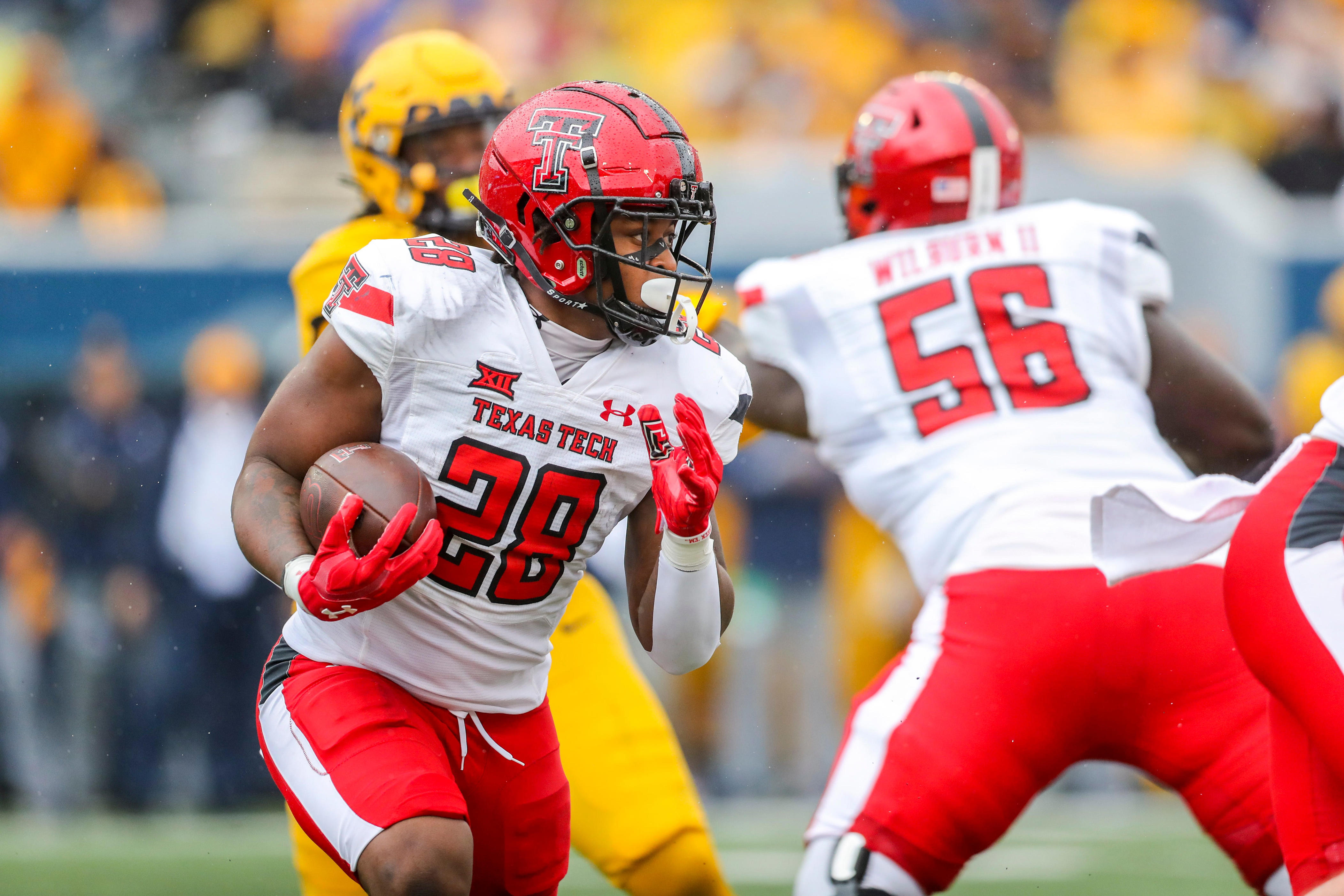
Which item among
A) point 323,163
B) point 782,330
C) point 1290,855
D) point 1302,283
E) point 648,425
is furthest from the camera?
point 323,163

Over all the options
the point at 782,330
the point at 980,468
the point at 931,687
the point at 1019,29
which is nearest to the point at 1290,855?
the point at 931,687

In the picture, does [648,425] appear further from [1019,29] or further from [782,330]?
[1019,29]

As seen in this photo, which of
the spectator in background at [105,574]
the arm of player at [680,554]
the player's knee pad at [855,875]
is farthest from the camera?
the spectator in background at [105,574]

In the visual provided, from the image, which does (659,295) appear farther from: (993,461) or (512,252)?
(993,461)

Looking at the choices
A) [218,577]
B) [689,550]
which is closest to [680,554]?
[689,550]

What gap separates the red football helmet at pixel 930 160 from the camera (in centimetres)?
411

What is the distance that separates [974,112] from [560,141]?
1.46m

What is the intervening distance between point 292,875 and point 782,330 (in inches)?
121

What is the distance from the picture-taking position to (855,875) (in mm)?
3332

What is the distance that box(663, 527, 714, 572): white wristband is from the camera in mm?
3020

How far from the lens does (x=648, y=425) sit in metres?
3.03

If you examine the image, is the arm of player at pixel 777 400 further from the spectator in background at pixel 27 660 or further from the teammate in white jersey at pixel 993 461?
the spectator in background at pixel 27 660

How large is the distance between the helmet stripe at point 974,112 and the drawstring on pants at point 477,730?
1.88m

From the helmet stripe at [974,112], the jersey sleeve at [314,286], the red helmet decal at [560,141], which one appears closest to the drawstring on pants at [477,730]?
the red helmet decal at [560,141]
